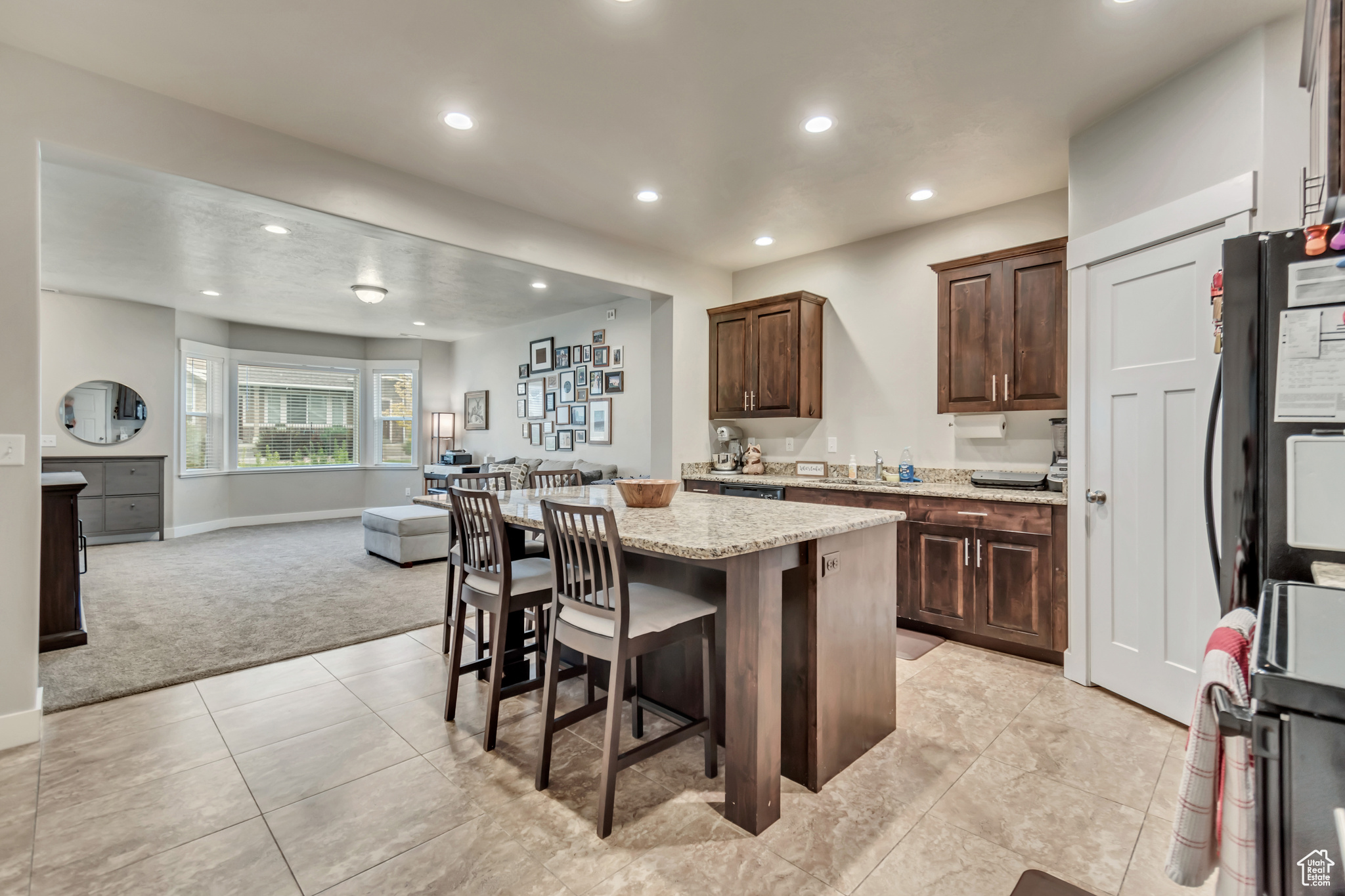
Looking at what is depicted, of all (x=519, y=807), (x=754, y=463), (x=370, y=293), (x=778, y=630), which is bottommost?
(x=519, y=807)

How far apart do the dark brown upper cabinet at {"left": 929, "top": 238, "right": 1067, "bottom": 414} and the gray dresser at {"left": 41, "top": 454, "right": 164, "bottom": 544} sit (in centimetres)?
821

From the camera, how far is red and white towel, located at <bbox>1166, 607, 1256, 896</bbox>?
0.72 metres

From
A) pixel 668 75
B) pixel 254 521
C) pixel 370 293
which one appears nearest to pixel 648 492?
pixel 668 75

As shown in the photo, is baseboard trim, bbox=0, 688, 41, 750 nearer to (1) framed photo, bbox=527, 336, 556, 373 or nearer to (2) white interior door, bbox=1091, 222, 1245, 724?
(2) white interior door, bbox=1091, 222, 1245, 724

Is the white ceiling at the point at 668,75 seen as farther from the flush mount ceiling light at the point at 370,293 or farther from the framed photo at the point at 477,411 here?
the framed photo at the point at 477,411

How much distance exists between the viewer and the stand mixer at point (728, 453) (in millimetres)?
5215

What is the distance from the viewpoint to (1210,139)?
243cm

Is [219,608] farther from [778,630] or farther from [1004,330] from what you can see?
[1004,330]

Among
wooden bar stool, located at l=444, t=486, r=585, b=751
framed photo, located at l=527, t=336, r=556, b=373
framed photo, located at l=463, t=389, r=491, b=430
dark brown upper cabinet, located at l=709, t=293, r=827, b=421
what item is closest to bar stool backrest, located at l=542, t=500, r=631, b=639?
wooden bar stool, located at l=444, t=486, r=585, b=751

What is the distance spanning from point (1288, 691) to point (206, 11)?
3.40m

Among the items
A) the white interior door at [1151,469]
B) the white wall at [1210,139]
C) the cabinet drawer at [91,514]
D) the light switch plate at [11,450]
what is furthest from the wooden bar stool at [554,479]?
the cabinet drawer at [91,514]

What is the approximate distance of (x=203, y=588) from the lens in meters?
4.69

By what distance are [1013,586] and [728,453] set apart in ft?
8.56

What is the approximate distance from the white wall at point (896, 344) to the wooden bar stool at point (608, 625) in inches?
110
